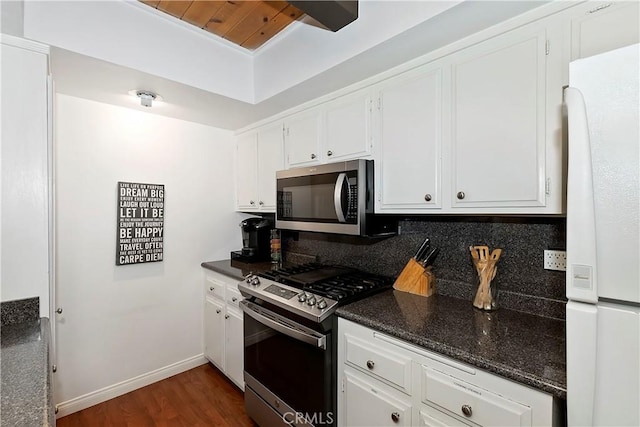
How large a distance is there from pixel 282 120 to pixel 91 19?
4.01 feet

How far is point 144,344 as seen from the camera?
7.91ft

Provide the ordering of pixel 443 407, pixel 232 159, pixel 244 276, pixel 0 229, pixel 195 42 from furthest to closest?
pixel 232 159, pixel 244 276, pixel 195 42, pixel 0 229, pixel 443 407

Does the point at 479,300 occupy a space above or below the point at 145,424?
above

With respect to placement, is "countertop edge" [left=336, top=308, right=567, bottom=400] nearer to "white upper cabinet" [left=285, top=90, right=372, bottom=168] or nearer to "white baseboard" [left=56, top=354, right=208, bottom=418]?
"white upper cabinet" [left=285, top=90, right=372, bottom=168]

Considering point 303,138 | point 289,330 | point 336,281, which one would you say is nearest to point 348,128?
point 303,138

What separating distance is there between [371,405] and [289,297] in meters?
0.66

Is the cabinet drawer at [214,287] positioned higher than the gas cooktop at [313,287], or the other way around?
the gas cooktop at [313,287]

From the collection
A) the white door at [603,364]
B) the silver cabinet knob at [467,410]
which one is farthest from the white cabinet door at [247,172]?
the white door at [603,364]

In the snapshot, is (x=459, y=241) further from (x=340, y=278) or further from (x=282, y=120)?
(x=282, y=120)

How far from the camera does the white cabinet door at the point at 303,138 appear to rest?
2.04m

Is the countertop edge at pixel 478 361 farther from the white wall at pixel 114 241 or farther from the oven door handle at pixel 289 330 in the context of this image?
the white wall at pixel 114 241

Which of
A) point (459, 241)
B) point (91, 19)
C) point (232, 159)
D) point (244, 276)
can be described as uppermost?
point (91, 19)

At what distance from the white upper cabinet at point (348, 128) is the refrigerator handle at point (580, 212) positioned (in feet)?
3.51

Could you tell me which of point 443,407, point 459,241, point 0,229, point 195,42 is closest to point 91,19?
point 195,42
